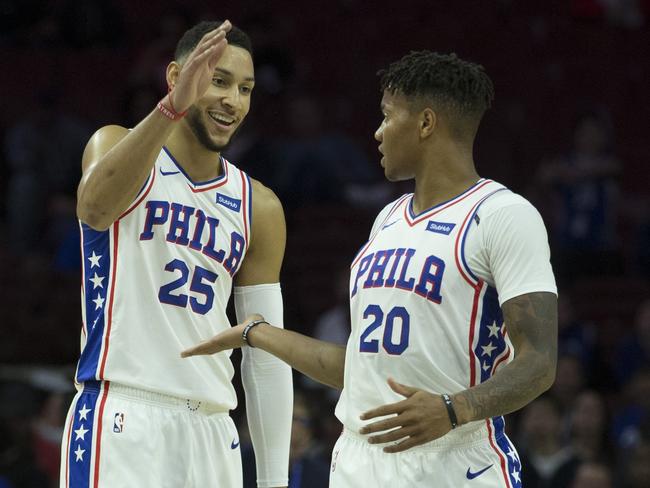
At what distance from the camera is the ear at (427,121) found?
4.54 metres

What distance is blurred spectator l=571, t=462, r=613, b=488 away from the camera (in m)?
8.73

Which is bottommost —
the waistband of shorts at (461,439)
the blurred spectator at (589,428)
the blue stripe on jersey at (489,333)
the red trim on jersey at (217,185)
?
the blurred spectator at (589,428)

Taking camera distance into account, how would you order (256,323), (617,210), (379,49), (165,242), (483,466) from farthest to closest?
(379,49) → (617,210) → (165,242) → (256,323) → (483,466)

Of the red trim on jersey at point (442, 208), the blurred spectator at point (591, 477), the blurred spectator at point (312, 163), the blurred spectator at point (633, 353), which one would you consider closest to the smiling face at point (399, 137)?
the red trim on jersey at point (442, 208)

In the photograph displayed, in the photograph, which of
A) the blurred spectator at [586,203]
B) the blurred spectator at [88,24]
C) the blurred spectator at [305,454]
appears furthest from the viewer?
the blurred spectator at [88,24]

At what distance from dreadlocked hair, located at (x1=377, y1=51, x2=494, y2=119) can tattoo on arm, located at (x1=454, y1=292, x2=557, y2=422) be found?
2.63ft

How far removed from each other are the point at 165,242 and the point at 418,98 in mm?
1192

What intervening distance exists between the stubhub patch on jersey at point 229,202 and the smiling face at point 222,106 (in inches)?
7.7

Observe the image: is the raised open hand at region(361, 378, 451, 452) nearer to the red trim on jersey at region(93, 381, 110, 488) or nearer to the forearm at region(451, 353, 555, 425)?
the forearm at region(451, 353, 555, 425)

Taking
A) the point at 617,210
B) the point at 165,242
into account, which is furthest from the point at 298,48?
the point at 165,242

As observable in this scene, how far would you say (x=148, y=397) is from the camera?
16.3ft

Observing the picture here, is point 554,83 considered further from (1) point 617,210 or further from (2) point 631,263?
(2) point 631,263

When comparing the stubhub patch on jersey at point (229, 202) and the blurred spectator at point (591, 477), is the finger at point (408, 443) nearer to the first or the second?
the stubhub patch on jersey at point (229, 202)

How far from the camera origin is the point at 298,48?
14.6 meters
